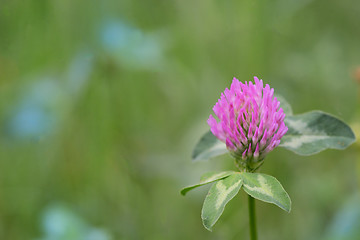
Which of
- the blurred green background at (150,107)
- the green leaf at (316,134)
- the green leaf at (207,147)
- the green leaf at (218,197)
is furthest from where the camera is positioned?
the blurred green background at (150,107)

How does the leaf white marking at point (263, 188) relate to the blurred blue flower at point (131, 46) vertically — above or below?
below

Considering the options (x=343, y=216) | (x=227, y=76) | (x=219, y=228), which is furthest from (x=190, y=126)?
(x=343, y=216)

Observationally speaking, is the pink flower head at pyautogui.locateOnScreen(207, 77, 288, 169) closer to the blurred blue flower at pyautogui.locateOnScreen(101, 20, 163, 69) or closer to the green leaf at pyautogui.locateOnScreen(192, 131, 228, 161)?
the green leaf at pyautogui.locateOnScreen(192, 131, 228, 161)

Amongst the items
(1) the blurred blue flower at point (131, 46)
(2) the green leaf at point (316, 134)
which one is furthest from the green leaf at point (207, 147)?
(1) the blurred blue flower at point (131, 46)

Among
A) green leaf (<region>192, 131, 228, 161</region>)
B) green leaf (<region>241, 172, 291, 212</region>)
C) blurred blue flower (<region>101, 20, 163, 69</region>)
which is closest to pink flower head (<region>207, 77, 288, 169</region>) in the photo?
green leaf (<region>241, 172, 291, 212</region>)

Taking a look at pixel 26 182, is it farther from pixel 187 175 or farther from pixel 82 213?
pixel 187 175

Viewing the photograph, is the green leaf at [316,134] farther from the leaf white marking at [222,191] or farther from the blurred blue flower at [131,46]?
the blurred blue flower at [131,46]

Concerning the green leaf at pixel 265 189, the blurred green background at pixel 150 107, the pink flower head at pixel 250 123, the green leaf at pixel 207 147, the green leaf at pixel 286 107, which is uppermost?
the blurred green background at pixel 150 107
